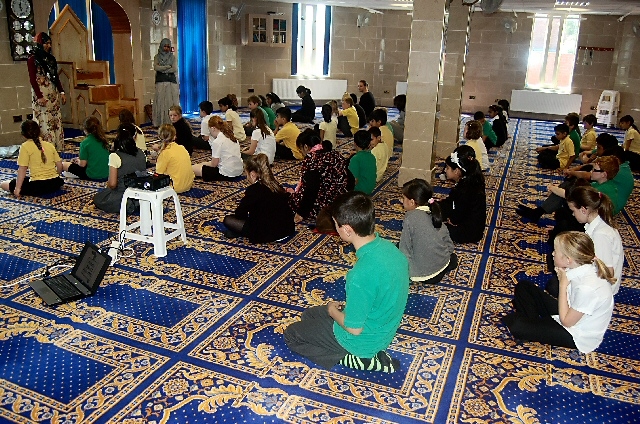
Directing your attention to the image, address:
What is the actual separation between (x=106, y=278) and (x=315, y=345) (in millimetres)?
1885

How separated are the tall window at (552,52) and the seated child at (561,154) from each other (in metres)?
7.88

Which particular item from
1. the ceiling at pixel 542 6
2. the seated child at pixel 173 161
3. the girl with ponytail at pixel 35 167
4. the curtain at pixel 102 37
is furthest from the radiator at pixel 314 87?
the girl with ponytail at pixel 35 167

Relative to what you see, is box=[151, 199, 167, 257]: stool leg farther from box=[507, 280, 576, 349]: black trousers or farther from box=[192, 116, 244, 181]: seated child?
box=[507, 280, 576, 349]: black trousers

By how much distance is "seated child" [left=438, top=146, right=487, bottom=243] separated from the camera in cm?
502

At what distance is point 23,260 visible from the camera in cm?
448

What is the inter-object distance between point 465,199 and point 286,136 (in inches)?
162

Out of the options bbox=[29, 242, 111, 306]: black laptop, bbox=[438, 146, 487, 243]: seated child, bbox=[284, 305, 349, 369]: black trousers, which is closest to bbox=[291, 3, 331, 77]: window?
bbox=[438, 146, 487, 243]: seated child

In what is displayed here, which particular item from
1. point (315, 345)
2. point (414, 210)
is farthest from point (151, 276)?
point (414, 210)

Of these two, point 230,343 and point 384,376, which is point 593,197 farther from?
point 230,343

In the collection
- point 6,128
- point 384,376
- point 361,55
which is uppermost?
point 361,55

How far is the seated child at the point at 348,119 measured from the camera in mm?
11023

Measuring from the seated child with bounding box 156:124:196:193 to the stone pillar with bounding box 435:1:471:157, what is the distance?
4168mm

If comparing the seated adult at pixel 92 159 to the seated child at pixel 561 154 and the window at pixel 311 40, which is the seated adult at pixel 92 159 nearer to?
the seated child at pixel 561 154

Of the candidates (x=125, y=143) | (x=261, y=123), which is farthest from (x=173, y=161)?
(x=261, y=123)
